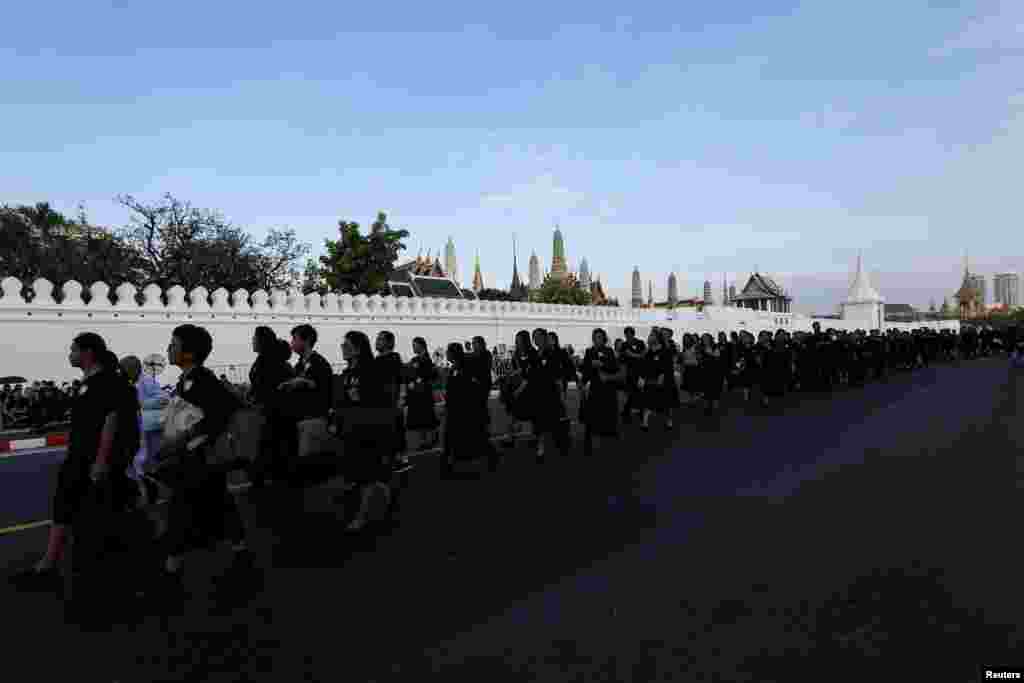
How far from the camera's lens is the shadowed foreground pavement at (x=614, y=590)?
11.2 ft

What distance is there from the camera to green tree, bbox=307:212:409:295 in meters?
46.0

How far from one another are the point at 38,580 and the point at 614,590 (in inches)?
141

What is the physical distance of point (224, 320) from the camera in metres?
22.0

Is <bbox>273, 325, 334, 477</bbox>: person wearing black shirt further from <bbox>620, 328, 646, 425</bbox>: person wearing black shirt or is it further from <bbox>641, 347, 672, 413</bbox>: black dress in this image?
<bbox>641, 347, 672, 413</bbox>: black dress

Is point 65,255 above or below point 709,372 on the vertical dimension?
above

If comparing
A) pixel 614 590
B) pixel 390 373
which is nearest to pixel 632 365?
pixel 390 373

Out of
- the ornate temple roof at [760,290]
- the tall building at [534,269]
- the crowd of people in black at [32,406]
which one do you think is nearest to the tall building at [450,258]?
the tall building at [534,269]

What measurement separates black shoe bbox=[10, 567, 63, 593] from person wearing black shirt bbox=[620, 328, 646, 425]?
859 cm

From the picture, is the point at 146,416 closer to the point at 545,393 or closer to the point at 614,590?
the point at 545,393

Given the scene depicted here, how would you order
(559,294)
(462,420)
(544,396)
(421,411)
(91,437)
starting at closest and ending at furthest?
(91,437) → (462,420) → (544,396) → (421,411) → (559,294)

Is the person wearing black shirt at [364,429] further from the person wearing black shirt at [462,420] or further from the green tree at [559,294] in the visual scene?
the green tree at [559,294]

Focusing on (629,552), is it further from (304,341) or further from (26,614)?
(26,614)

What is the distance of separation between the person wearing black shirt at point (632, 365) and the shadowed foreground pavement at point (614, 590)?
4.14 m

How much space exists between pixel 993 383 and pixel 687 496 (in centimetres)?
1941
